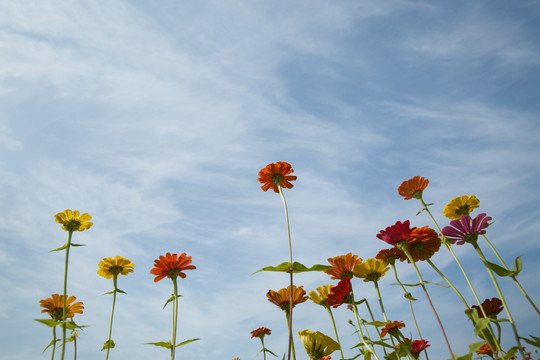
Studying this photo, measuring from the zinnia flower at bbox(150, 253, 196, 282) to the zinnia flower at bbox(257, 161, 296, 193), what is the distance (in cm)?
136

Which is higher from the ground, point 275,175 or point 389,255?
point 275,175

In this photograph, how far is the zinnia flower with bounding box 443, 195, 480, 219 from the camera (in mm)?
4453

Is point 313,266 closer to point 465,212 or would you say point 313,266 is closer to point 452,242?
point 452,242

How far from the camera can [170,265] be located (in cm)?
402

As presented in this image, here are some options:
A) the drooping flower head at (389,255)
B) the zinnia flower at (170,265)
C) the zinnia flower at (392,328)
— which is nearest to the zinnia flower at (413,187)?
the drooping flower head at (389,255)

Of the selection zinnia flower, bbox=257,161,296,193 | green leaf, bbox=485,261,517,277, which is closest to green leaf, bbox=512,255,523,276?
green leaf, bbox=485,261,517,277

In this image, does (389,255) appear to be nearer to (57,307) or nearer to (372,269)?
(372,269)

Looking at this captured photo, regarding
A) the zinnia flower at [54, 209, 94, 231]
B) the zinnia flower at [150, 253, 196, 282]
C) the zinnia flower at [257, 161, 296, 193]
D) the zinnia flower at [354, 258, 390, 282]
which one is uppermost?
the zinnia flower at [257, 161, 296, 193]

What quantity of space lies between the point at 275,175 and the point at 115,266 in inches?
106

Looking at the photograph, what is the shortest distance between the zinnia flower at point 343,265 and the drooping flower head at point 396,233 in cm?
72

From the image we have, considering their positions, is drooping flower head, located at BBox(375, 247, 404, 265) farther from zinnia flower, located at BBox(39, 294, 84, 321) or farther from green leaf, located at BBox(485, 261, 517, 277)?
zinnia flower, located at BBox(39, 294, 84, 321)

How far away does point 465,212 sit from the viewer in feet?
14.9

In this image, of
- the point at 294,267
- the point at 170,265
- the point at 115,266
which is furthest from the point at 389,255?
the point at 115,266

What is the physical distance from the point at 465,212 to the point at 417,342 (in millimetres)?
1762
